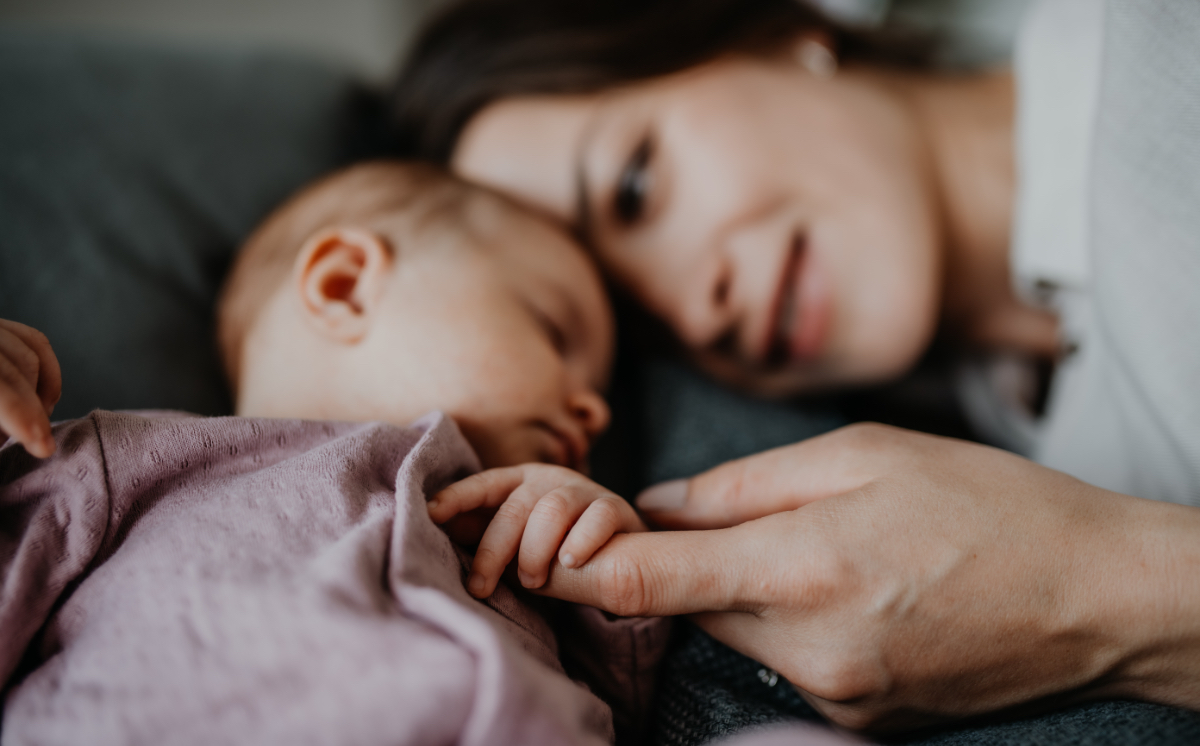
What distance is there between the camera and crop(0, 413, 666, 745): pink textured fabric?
0.35 m

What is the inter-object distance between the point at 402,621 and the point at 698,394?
756 mm

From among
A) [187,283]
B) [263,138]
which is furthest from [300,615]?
[263,138]

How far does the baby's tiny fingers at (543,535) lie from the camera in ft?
1.48

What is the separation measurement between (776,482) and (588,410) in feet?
0.97

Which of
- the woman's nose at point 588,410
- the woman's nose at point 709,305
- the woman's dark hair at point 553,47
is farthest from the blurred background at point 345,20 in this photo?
the woman's nose at point 588,410

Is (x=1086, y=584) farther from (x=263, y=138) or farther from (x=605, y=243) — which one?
(x=263, y=138)

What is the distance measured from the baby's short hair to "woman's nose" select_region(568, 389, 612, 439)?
0.28m

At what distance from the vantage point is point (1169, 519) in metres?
0.47

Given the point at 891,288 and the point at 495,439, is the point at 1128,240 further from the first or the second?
the point at 495,439

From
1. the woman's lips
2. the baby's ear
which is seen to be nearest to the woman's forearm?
the woman's lips

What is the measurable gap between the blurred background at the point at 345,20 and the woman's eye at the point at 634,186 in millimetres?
902

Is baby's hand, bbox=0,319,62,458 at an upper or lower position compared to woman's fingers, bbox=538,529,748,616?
upper

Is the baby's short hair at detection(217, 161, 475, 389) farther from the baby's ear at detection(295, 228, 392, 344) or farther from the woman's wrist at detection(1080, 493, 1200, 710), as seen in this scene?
the woman's wrist at detection(1080, 493, 1200, 710)

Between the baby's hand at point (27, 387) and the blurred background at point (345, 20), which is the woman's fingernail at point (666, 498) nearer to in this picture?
the baby's hand at point (27, 387)
